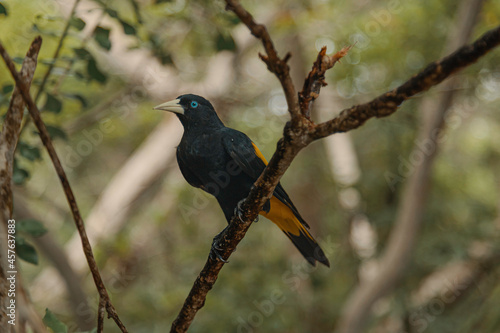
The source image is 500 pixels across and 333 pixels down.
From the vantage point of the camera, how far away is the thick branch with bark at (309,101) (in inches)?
47.2

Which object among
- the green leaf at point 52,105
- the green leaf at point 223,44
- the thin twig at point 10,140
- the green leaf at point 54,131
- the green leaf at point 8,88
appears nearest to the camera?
the thin twig at point 10,140

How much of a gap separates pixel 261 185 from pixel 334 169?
6.66m

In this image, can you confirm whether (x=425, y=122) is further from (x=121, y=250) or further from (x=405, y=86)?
(x=405, y=86)

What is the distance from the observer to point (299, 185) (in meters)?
8.68

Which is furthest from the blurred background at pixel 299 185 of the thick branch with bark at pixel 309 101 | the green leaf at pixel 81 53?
the thick branch with bark at pixel 309 101

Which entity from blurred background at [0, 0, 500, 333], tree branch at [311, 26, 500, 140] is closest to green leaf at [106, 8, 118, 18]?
tree branch at [311, 26, 500, 140]

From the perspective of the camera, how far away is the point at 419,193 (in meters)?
5.86

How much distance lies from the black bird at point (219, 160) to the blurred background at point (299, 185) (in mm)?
2254

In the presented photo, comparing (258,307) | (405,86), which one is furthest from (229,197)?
(258,307)

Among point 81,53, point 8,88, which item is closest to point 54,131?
A: point 8,88

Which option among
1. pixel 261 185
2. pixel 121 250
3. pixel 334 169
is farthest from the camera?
pixel 334 169

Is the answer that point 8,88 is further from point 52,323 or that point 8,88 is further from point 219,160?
point 52,323

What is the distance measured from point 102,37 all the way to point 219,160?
3.35ft

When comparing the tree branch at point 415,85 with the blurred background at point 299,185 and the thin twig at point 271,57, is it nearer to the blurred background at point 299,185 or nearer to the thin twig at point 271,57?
the thin twig at point 271,57
